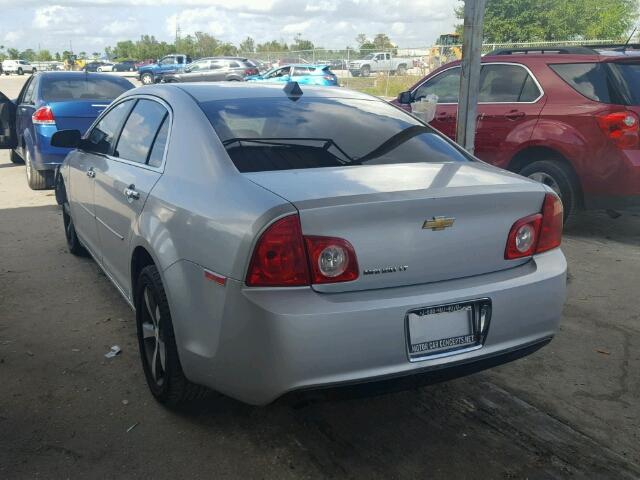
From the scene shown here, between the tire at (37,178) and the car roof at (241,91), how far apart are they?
5485mm

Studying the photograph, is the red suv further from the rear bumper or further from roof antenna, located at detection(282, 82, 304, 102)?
the rear bumper

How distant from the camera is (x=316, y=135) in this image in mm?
3273

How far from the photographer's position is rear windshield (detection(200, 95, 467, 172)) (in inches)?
120

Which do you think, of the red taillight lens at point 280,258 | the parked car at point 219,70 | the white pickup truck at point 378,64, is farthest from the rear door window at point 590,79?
the white pickup truck at point 378,64

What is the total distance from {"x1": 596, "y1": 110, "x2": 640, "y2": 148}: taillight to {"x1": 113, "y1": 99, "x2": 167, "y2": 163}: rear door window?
14.3ft

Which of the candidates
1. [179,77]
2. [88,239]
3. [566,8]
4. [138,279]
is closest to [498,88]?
[88,239]

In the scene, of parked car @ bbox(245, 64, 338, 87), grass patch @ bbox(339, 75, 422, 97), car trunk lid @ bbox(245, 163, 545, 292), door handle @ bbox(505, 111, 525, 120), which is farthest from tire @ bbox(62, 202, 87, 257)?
grass patch @ bbox(339, 75, 422, 97)

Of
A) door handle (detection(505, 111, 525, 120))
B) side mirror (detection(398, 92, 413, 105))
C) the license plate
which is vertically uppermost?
side mirror (detection(398, 92, 413, 105))

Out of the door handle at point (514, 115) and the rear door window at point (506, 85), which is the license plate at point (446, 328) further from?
the rear door window at point (506, 85)

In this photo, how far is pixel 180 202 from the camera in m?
2.91

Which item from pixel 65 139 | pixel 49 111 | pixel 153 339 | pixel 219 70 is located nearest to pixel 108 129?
pixel 65 139

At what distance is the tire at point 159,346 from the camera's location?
2969mm

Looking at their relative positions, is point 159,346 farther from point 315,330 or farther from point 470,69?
point 470,69

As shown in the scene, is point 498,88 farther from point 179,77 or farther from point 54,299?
point 179,77
